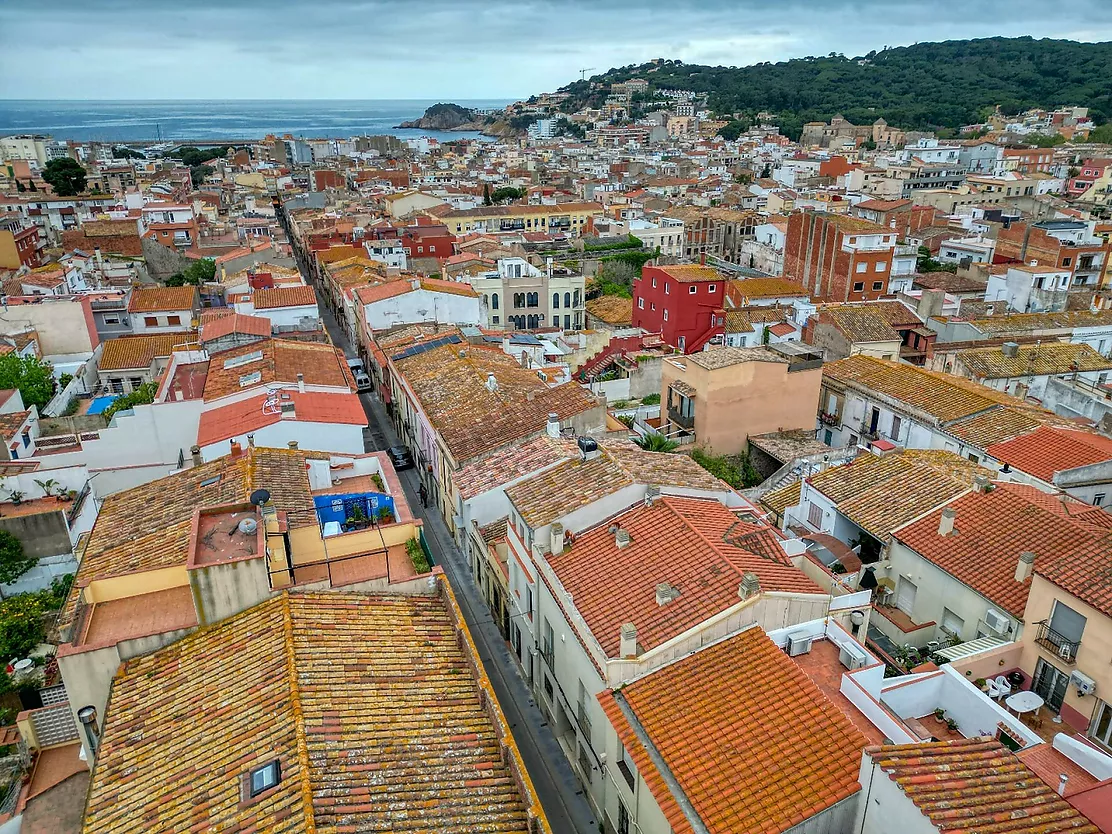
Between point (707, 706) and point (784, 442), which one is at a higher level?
point (707, 706)

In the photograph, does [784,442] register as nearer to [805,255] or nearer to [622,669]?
[622,669]

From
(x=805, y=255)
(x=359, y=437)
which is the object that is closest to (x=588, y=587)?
(x=359, y=437)

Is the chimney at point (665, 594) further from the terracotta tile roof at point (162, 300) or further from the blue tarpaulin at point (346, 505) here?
the terracotta tile roof at point (162, 300)

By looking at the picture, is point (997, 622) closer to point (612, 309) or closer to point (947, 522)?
point (947, 522)

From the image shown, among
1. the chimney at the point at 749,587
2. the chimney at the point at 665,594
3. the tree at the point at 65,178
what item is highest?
the tree at the point at 65,178

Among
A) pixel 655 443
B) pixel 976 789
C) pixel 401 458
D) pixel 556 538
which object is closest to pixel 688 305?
pixel 655 443

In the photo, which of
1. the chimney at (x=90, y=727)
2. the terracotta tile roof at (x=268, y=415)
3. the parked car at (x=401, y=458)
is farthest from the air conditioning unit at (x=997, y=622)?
the parked car at (x=401, y=458)
